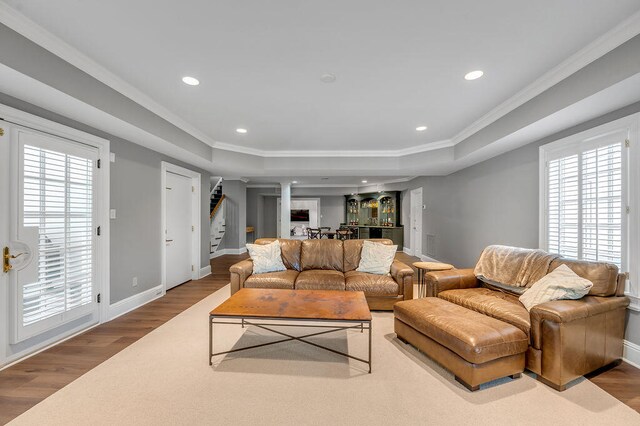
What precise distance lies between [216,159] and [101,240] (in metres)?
2.40

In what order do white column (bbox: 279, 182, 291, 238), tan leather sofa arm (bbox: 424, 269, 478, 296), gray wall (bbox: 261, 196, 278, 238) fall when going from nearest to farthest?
tan leather sofa arm (bbox: 424, 269, 478, 296) → white column (bbox: 279, 182, 291, 238) → gray wall (bbox: 261, 196, 278, 238)

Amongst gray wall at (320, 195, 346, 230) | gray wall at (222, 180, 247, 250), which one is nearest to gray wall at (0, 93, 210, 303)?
gray wall at (222, 180, 247, 250)

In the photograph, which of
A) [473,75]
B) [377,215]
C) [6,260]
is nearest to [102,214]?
[6,260]

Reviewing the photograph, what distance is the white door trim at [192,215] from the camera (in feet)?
14.2

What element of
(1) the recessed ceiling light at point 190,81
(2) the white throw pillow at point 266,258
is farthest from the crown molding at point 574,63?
(2) the white throw pillow at point 266,258

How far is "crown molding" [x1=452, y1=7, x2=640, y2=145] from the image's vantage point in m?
1.91

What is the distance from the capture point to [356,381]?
213 cm

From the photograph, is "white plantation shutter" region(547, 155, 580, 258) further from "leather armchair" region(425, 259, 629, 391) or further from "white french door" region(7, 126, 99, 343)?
"white french door" region(7, 126, 99, 343)

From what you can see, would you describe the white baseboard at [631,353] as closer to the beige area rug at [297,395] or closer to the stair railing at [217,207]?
the beige area rug at [297,395]

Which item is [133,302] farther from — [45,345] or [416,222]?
[416,222]

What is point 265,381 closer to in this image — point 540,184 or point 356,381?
point 356,381

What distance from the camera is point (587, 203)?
2.86m

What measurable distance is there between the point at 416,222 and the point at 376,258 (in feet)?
15.3

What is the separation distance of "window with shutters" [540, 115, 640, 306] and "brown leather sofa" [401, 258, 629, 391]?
39 centimetres
